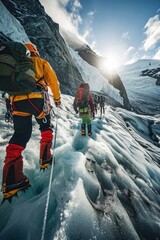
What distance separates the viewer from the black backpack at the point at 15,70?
6.26 feet

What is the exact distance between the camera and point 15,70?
1951mm

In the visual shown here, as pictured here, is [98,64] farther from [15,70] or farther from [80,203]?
[80,203]

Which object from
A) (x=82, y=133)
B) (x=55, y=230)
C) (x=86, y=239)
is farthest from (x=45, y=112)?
(x=82, y=133)

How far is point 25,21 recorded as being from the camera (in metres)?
21.7

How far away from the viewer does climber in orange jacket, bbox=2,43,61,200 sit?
6.02ft

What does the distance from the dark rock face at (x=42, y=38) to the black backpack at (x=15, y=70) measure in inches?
747

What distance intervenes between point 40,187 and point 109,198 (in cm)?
113

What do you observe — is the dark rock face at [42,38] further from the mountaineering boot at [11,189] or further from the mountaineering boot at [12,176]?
the mountaineering boot at [11,189]

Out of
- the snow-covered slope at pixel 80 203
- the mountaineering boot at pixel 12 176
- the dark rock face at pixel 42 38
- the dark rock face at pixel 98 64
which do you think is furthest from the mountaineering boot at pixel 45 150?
the dark rock face at pixel 98 64

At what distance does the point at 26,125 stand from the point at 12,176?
778 millimetres

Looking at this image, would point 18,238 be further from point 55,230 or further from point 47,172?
point 47,172

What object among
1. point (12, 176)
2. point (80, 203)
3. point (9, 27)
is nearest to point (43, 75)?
point (12, 176)

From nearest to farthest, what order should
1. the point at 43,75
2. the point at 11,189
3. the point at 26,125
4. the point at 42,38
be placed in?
the point at 11,189 < the point at 26,125 < the point at 43,75 < the point at 42,38

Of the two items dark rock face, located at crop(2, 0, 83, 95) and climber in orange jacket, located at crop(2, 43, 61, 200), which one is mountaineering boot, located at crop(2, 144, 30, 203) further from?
dark rock face, located at crop(2, 0, 83, 95)
